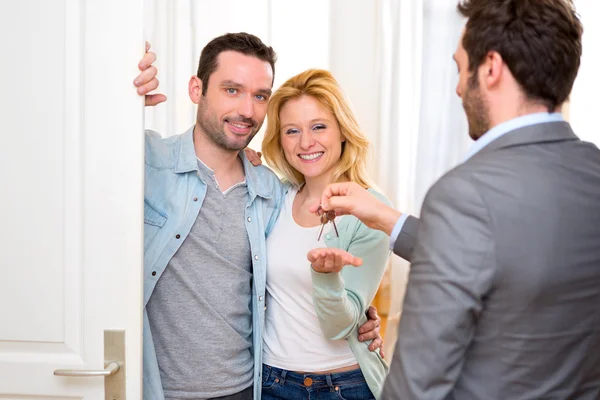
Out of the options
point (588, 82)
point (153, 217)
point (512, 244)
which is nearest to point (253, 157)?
point (153, 217)

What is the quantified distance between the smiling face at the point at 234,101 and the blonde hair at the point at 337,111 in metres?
0.13

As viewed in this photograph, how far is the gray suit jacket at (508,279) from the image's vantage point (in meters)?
1.00

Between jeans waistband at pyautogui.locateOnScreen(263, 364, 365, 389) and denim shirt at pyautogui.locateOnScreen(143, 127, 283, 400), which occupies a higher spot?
denim shirt at pyautogui.locateOnScreen(143, 127, 283, 400)

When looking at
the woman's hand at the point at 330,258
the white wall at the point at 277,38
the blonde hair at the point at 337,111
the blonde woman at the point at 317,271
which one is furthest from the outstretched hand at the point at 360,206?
the white wall at the point at 277,38

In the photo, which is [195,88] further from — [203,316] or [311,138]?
[203,316]

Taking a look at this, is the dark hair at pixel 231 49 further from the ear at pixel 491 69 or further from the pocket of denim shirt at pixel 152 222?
the ear at pixel 491 69

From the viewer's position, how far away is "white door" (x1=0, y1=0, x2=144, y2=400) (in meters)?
1.53

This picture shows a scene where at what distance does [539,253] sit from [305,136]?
3.75 ft

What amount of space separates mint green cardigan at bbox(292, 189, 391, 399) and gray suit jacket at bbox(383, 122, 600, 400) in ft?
2.42

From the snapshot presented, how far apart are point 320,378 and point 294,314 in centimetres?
21

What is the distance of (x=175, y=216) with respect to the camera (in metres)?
1.82

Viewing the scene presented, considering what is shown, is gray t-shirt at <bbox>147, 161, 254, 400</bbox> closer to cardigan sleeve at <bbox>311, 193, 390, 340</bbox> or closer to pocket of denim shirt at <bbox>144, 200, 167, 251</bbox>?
pocket of denim shirt at <bbox>144, 200, 167, 251</bbox>

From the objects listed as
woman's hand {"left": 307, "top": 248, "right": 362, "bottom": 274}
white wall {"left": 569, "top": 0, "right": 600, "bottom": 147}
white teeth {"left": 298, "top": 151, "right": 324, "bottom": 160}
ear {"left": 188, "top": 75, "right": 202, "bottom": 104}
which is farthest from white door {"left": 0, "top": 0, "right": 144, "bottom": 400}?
white wall {"left": 569, "top": 0, "right": 600, "bottom": 147}

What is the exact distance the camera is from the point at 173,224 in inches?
71.4
